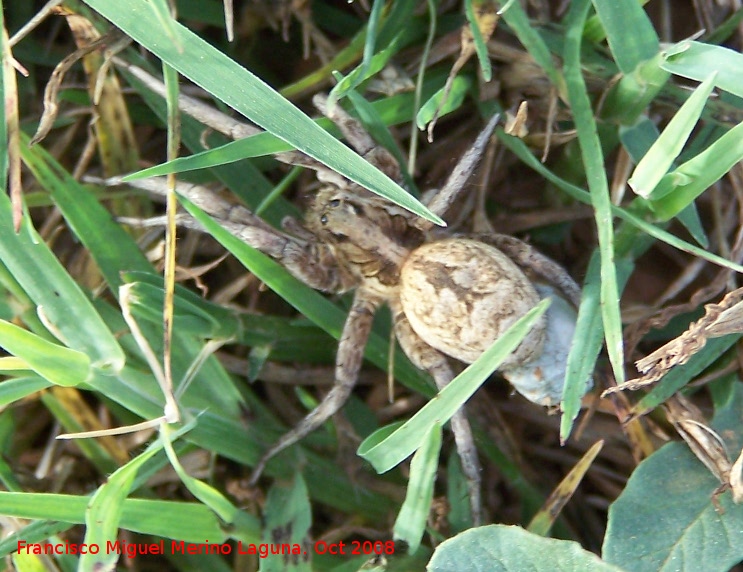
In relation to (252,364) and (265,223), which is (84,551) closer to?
(252,364)

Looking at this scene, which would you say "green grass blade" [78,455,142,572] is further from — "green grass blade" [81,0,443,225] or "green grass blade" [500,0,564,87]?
"green grass blade" [500,0,564,87]

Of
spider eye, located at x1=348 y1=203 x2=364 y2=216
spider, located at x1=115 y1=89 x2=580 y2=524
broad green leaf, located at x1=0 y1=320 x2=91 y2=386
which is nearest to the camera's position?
broad green leaf, located at x1=0 y1=320 x2=91 y2=386

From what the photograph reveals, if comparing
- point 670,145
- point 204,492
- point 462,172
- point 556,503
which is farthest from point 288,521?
point 670,145

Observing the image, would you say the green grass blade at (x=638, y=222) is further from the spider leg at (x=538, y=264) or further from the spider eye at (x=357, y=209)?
the spider eye at (x=357, y=209)

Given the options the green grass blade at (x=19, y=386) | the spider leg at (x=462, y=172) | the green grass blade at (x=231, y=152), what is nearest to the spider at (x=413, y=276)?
the spider leg at (x=462, y=172)

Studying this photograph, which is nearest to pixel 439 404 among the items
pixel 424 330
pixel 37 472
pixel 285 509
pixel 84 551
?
pixel 424 330

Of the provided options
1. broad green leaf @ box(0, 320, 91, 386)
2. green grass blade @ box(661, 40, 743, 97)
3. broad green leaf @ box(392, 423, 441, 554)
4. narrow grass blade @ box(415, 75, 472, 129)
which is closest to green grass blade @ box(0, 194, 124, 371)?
broad green leaf @ box(0, 320, 91, 386)
